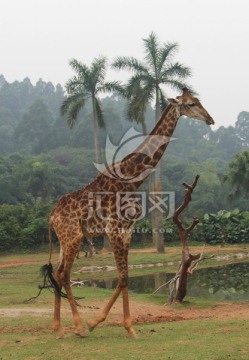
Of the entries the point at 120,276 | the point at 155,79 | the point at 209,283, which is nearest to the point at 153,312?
the point at 120,276

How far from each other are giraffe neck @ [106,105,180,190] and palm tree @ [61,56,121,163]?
2175 centimetres

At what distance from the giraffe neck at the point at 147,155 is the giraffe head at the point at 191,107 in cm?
11

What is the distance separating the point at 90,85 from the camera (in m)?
30.7

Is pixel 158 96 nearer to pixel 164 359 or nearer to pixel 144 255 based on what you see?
pixel 144 255

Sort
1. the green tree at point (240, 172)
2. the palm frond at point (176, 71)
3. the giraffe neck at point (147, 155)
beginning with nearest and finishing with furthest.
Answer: the giraffe neck at point (147, 155) < the palm frond at point (176, 71) < the green tree at point (240, 172)

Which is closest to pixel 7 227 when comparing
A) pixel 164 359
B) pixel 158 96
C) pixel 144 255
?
pixel 144 255

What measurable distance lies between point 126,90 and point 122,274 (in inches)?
932

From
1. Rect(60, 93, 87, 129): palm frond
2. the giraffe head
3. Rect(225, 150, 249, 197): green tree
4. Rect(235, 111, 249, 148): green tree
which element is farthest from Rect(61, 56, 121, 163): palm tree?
Rect(235, 111, 249, 148): green tree

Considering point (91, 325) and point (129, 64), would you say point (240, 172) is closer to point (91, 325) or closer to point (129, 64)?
point (129, 64)

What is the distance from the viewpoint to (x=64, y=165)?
219 ft

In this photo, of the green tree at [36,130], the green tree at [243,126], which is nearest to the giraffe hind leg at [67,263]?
the green tree at [36,130]

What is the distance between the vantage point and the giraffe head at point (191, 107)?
26.9 feet

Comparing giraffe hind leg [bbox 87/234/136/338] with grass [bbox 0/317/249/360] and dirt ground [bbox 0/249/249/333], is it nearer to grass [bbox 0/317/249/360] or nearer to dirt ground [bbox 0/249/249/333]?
grass [bbox 0/317/249/360]

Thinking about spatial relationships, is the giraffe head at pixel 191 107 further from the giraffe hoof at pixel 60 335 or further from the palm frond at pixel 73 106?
the palm frond at pixel 73 106
